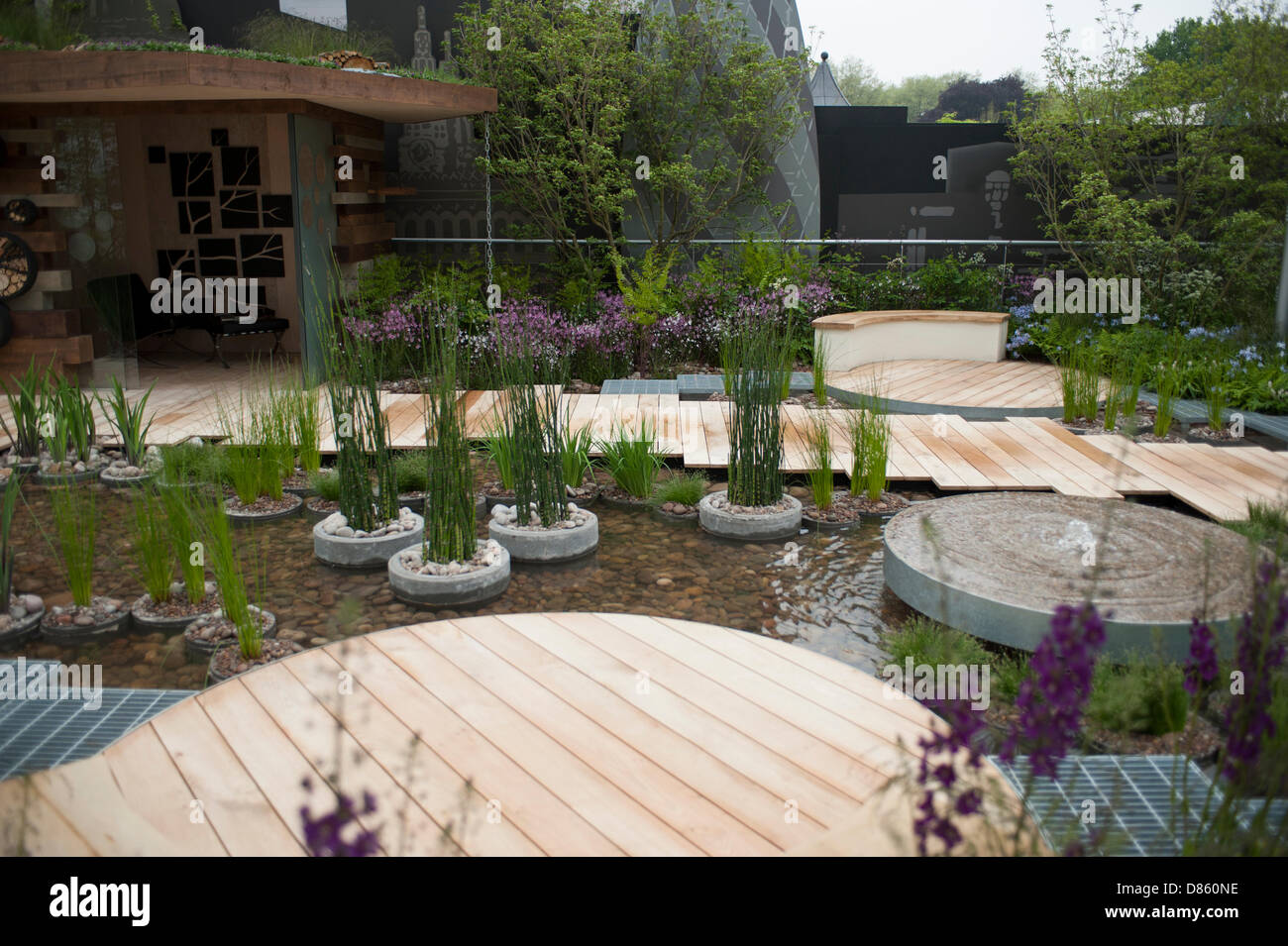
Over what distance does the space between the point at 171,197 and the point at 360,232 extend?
1727 mm

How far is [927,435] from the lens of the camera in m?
5.97

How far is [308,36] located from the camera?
9484 millimetres

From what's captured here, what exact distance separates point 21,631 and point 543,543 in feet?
6.22

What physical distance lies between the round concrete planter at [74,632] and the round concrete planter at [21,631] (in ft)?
0.10

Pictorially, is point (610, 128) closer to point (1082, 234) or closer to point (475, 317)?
point (475, 317)

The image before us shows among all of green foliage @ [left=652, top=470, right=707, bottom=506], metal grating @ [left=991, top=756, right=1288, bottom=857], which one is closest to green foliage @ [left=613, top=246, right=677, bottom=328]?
green foliage @ [left=652, top=470, right=707, bottom=506]

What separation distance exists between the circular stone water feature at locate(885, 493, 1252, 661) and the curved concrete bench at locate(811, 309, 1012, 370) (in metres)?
4.28

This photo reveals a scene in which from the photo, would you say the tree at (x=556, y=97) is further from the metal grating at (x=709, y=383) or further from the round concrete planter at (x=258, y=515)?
the round concrete planter at (x=258, y=515)

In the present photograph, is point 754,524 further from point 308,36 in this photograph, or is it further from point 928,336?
point 308,36

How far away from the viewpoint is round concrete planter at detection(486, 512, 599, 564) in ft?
13.7

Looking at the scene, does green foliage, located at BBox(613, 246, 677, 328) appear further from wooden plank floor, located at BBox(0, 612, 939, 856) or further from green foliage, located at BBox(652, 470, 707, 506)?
wooden plank floor, located at BBox(0, 612, 939, 856)

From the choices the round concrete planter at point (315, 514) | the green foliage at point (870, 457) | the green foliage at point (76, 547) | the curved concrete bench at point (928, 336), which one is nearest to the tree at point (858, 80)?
the curved concrete bench at point (928, 336)

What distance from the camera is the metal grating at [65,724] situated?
7.80 feet

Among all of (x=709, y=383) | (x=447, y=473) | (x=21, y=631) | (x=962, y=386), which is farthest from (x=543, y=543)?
(x=962, y=386)
